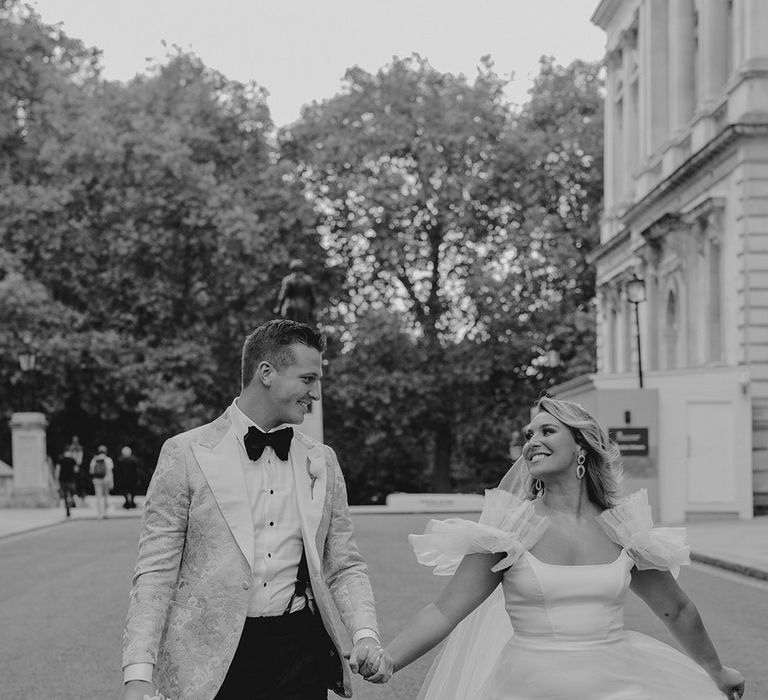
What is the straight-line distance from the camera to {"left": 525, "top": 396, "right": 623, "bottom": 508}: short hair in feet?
16.9

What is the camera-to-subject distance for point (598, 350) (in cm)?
5331

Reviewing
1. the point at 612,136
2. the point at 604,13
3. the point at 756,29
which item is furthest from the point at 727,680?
the point at 604,13

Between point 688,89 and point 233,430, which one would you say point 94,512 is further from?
point 233,430

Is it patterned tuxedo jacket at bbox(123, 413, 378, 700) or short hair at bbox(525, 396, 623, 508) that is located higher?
short hair at bbox(525, 396, 623, 508)

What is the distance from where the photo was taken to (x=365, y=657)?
4730mm

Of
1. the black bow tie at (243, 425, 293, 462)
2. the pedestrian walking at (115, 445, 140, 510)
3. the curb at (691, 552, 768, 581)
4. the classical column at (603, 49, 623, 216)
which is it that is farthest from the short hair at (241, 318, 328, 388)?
the classical column at (603, 49, 623, 216)

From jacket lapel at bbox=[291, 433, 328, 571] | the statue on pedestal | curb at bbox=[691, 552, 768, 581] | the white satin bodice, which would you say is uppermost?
the statue on pedestal

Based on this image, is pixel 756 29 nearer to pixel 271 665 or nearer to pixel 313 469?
pixel 313 469

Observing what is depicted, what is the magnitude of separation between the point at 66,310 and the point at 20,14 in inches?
415

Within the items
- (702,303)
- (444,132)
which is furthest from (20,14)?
(702,303)

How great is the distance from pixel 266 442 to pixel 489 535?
827 mm

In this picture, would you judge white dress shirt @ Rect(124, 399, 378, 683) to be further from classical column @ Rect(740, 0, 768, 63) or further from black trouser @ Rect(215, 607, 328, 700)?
classical column @ Rect(740, 0, 768, 63)

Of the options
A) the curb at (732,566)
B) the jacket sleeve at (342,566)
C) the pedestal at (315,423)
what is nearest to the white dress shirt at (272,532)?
the jacket sleeve at (342,566)

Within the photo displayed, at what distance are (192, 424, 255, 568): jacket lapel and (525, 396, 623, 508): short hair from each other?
112 cm
